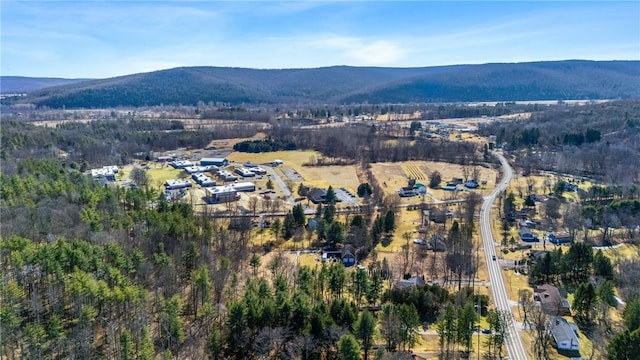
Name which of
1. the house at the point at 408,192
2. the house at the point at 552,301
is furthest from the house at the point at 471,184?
the house at the point at 552,301

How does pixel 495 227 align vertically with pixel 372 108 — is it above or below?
below

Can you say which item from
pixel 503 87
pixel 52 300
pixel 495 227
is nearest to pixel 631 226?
pixel 495 227

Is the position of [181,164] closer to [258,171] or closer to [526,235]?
[258,171]

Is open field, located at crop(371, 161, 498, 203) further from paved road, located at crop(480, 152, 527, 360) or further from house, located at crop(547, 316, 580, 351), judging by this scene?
house, located at crop(547, 316, 580, 351)

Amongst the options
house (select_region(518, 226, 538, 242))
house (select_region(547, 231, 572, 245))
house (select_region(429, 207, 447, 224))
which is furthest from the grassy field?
house (select_region(547, 231, 572, 245))

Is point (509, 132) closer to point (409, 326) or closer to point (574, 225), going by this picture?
point (574, 225)

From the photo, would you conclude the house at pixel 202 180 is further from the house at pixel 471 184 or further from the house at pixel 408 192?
the house at pixel 471 184
